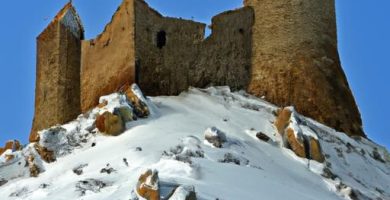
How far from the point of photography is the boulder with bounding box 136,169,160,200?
57.6 feet

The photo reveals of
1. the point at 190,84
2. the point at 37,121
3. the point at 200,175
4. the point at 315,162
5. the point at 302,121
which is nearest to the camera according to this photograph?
the point at 200,175

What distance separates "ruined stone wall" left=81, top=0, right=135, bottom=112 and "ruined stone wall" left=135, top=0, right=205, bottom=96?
0.25m

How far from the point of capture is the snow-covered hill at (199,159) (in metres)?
19.5

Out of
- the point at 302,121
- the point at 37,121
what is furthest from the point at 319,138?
the point at 37,121

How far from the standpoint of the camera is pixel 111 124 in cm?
2316

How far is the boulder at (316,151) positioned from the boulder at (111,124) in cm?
419

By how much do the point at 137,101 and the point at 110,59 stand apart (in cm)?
306

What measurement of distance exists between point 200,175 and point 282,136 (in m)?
5.08

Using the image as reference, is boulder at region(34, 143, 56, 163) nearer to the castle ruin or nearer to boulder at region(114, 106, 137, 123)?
boulder at region(114, 106, 137, 123)

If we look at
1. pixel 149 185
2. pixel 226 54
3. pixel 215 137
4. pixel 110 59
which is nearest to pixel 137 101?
pixel 215 137

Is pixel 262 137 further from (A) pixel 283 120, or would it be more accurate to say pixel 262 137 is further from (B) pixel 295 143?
(A) pixel 283 120

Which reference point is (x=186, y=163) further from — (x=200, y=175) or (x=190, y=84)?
(x=190, y=84)

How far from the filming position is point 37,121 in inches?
1135

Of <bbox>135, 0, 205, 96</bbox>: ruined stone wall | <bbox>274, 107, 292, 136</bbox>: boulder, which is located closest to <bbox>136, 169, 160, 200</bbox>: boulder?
<bbox>274, 107, 292, 136</bbox>: boulder
